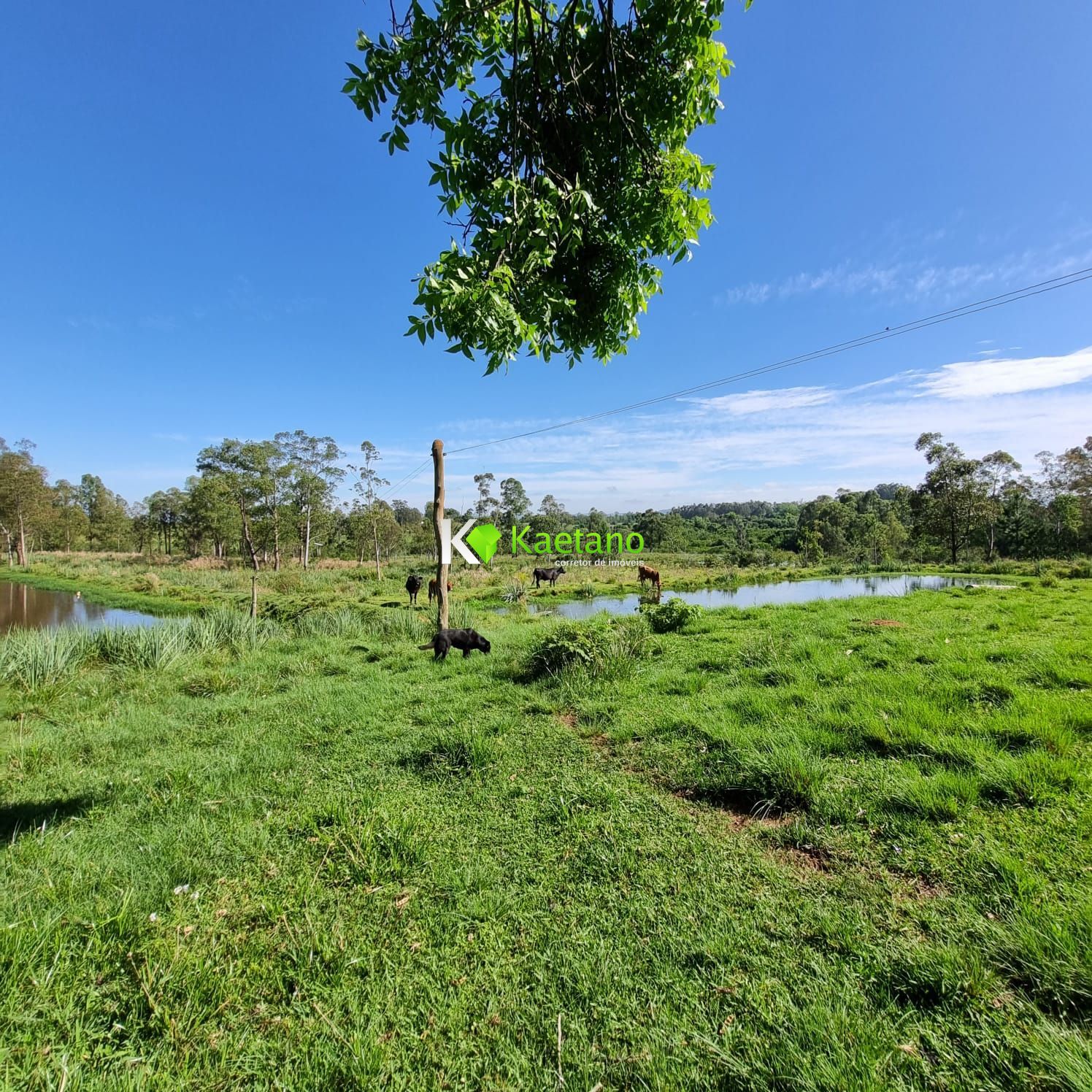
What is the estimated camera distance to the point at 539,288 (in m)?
1.88

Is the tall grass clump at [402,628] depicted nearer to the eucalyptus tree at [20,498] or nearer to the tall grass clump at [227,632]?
the tall grass clump at [227,632]

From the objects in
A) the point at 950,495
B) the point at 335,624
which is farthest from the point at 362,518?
the point at 950,495

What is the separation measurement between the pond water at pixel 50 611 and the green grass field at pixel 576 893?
14.0 metres

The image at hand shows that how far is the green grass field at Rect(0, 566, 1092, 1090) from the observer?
1534 millimetres

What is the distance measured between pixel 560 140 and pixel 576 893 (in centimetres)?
357

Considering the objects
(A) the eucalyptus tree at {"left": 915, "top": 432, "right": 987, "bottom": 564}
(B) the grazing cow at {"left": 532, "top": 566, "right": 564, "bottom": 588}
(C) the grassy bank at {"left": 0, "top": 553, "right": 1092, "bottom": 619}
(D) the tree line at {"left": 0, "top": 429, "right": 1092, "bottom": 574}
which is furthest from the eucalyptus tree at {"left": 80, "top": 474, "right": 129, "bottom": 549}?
(A) the eucalyptus tree at {"left": 915, "top": 432, "right": 987, "bottom": 564}

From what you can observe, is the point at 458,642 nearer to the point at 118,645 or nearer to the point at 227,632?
the point at 227,632

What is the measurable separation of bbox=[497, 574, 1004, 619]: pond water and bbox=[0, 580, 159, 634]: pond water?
1309cm

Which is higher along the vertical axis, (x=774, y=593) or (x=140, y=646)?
(x=140, y=646)

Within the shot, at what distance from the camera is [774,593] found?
21.5m

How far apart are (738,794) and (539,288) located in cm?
331

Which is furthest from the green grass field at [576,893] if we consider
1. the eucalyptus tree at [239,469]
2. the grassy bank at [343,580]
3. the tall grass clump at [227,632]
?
the eucalyptus tree at [239,469]

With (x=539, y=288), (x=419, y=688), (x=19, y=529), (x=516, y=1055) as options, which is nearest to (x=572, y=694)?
(x=419, y=688)

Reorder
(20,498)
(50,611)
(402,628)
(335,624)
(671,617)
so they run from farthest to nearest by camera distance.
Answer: (20,498)
(50,611)
(335,624)
(402,628)
(671,617)
